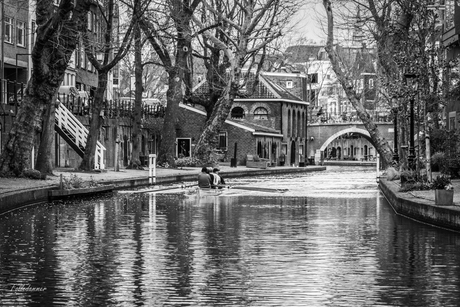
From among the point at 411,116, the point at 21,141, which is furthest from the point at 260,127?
the point at 411,116

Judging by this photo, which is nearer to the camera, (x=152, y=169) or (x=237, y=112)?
(x=152, y=169)

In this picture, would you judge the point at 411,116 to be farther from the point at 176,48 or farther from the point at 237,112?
the point at 237,112

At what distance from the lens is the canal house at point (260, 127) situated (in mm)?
90125

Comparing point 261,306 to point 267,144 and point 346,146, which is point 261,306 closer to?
point 267,144

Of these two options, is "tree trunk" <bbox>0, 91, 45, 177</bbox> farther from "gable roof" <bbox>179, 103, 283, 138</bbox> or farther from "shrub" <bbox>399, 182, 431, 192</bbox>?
"gable roof" <bbox>179, 103, 283, 138</bbox>

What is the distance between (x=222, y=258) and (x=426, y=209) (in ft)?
29.5

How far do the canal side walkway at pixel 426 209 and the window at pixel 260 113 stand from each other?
69758 millimetres

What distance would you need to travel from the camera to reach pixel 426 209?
25.7 metres

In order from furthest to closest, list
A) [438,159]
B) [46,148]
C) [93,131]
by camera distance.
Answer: [93,131]
[438,159]
[46,148]

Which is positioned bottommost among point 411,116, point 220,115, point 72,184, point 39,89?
point 72,184

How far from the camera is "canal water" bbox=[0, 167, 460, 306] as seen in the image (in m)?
13.9

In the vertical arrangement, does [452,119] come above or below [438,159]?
above

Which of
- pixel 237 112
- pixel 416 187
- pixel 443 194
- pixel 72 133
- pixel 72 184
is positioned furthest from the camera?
pixel 237 112

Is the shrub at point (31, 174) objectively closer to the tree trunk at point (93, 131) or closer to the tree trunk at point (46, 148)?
the tree trunk at point (46, 148)
